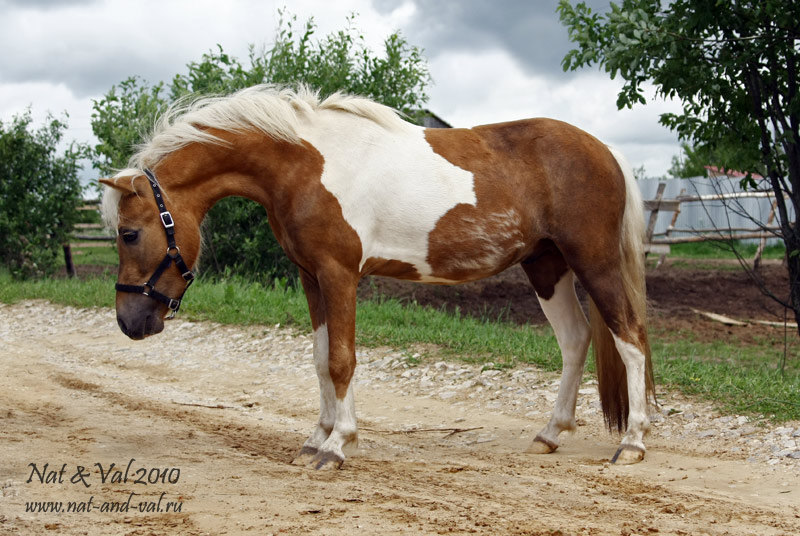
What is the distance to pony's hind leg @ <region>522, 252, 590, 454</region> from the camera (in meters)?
4.94

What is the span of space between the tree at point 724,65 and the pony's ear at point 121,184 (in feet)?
14.1

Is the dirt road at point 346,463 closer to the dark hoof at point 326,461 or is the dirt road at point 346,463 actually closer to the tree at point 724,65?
the dark hoof at point 326,461

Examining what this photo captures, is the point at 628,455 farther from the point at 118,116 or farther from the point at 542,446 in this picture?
the point at 118,116

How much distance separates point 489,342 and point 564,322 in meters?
2.23

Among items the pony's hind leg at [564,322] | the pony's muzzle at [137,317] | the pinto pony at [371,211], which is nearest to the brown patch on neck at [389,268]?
the pinto pony at [371,211]

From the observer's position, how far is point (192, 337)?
8.52 m

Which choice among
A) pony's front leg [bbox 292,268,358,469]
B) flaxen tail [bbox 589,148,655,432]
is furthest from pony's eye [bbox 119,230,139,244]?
flaxen tail [bbox 589,148,655,432]

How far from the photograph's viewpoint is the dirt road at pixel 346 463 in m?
3.29

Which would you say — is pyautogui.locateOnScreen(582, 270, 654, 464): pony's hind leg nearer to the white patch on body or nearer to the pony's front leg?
the white patch on body

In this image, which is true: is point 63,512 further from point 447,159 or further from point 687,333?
point 687,333

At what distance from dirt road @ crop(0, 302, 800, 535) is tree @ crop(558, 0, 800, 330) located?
2.86 meters

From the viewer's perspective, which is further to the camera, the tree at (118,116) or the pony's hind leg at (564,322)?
the tree at (118,116)

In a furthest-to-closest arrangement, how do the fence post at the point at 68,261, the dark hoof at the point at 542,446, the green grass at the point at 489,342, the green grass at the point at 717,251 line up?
the green grass at the point at 717,251
the fence post at the point at 68,261
the green grass at the point at 489,342
the dark hoof at the point at 542,446

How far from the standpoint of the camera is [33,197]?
12992mm
